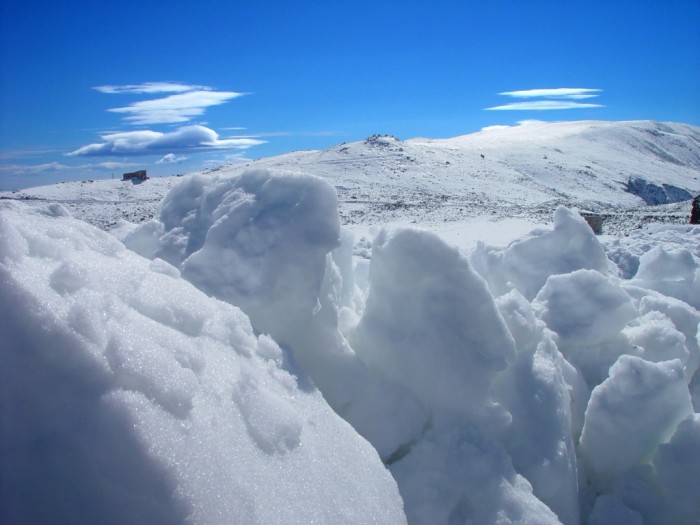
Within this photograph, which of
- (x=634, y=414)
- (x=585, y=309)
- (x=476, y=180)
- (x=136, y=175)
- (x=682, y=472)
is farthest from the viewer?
(x=476, y=180)

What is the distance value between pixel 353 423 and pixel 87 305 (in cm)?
170

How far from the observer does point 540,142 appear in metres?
70.6

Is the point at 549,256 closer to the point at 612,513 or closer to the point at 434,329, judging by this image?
the point at 434,329

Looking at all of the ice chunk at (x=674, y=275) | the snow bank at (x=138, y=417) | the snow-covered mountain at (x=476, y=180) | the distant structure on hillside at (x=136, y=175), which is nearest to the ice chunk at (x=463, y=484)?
the snow bank at (x=138, y=417)

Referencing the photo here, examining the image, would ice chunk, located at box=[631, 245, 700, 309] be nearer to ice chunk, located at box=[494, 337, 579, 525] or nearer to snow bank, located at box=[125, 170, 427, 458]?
ice chunk, located at box=[494, 337, 579, 525]

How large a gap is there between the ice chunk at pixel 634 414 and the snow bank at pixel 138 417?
6.03ft

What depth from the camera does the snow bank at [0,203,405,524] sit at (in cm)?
162

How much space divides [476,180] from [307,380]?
41.8 meters

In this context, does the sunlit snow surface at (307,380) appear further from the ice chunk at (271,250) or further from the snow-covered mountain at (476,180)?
the snow-covered mountain at (476,180)

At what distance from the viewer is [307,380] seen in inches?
107

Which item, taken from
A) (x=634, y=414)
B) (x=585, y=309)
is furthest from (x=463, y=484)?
(x=585, y=309)

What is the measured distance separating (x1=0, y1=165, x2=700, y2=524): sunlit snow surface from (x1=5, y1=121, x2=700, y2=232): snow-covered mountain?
542 inches

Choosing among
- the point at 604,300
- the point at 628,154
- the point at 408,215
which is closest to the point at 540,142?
the point at 628,154

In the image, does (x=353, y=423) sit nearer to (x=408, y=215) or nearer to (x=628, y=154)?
(x=408, y=215)
